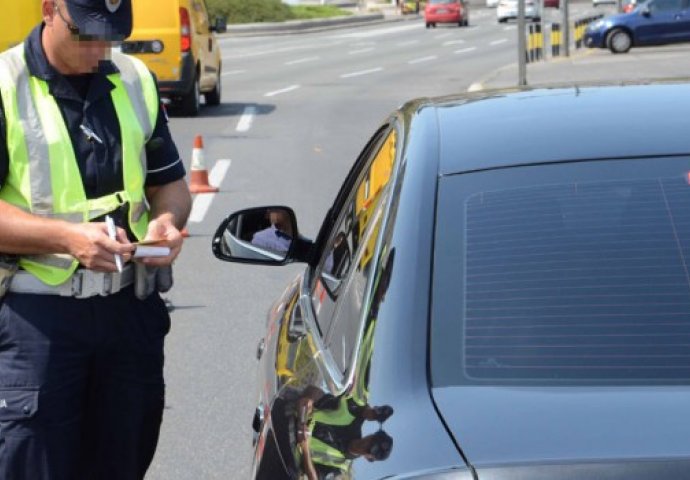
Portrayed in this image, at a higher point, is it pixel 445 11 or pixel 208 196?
pixel 208 196

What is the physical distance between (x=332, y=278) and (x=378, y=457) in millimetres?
1272

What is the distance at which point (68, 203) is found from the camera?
381 cm

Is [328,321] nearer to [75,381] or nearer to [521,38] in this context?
[75,381]

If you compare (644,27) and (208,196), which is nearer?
(208,196)

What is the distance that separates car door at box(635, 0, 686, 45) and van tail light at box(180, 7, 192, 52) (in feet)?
59.1

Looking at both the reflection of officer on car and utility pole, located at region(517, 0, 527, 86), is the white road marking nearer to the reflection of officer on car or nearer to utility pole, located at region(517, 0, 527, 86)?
utility pole, located at region(517, 0, 527, 86)

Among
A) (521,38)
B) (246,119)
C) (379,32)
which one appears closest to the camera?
(246,119)

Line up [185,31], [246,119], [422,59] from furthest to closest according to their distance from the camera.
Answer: [422,59]
[246,119]
[185,31]

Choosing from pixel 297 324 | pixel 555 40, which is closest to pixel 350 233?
pixel 297 324

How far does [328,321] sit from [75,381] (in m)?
0.79

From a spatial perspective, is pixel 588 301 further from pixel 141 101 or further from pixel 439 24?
pixel 439 24

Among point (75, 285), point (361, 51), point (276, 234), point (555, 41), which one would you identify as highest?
point (75, 285)

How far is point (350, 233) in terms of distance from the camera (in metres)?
3.78

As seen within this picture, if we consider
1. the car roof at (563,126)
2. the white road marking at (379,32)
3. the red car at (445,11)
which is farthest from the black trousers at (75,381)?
the red car at (445,11)
